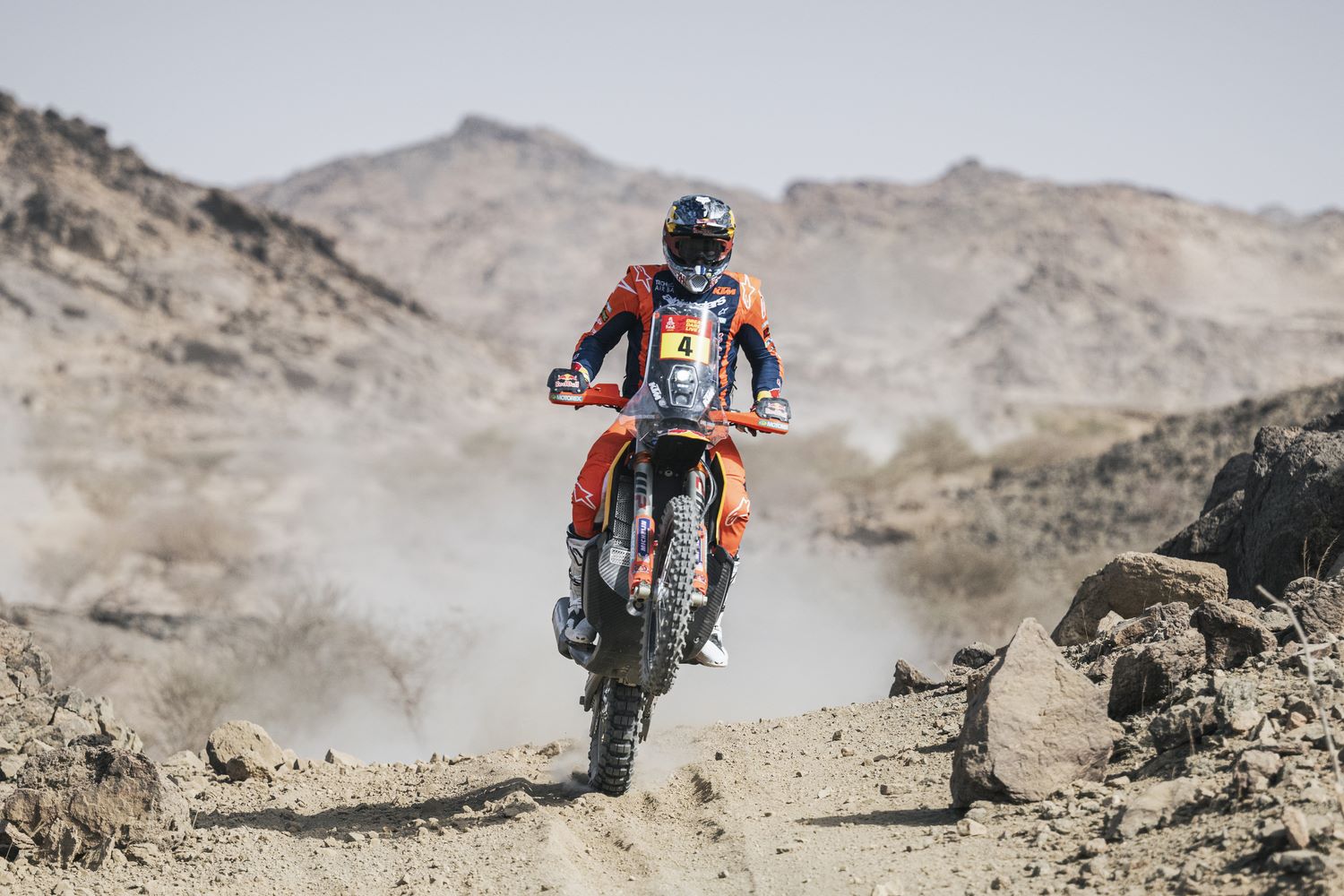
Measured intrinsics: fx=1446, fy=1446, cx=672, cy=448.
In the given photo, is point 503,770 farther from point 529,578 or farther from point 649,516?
point 529,578

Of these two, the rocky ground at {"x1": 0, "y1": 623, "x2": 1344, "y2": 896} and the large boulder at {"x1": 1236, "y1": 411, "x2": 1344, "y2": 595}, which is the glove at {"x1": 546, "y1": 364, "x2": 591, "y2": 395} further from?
the large boulder at {"x1": 1236, "y1": 411, "x2": 1344, "y2": 595}

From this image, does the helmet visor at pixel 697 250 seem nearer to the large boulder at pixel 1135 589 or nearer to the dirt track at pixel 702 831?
the dirt track at pixel 702 831

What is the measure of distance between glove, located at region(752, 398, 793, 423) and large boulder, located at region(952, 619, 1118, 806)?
161 cm

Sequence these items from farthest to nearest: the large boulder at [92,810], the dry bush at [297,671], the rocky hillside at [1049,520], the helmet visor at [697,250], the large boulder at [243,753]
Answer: the rocky hillside at [1049,520] < the dry bush at [297,671] < the large boulder at [243,753] < the helmet visor at [697,250] < the large boulder at [92,810]

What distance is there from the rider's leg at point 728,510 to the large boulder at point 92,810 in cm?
265

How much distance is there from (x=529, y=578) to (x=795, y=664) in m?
12.6

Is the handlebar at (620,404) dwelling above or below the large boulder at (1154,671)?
above

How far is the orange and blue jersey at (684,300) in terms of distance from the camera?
24.5 ft

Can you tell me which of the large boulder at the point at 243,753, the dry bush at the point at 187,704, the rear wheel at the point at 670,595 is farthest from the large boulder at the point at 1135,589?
the dry bush at the point at 187,704

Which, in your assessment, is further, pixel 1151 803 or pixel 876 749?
pixel 876 749

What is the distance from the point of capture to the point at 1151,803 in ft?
17.9

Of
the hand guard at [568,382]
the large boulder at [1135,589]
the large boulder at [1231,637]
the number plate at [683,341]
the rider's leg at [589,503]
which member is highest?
the number plate at [683,341]

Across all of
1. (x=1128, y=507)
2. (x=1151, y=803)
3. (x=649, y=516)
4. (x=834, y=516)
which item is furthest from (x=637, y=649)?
(x=834, y=516)

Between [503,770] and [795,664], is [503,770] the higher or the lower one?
the lower one
